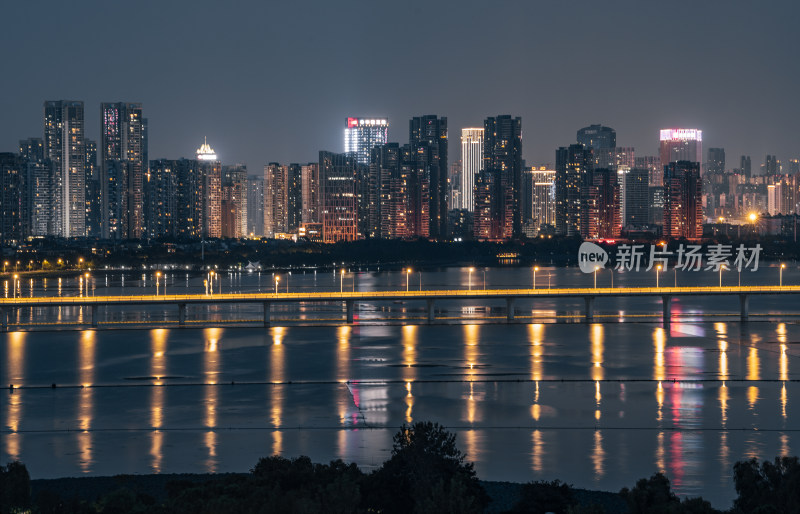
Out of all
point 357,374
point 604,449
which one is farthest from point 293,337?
point 604,449

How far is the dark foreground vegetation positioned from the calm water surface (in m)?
3.75

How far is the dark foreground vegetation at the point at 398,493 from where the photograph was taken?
880 inches

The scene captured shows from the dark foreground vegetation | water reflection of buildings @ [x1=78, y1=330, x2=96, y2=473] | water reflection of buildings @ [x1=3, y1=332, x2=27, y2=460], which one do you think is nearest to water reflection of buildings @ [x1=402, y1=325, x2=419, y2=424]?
water reflection of buildings @ [x1=78, y1=330, x2=96, y2=473]

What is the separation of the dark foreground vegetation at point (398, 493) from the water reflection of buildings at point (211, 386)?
5519 mm

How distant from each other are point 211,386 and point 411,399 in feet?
37.0

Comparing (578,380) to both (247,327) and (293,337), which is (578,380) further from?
(247,327)

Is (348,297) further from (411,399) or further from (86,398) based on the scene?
(411,399)

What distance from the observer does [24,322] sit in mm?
91938

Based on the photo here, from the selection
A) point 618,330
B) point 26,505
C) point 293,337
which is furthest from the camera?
point 618,330

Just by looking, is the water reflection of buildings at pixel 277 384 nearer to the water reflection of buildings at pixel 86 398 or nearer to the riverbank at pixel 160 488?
the riverbank at pixel 160 488

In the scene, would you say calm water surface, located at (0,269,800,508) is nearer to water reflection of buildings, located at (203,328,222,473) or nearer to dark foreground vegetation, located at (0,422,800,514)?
water reflection of buildings, located at (203,328,222,473)

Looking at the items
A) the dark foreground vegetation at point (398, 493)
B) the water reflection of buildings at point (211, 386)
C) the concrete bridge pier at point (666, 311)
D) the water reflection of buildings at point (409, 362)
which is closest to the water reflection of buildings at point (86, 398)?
the water reflection of buildings at point (211, 386)

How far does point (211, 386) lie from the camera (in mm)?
51781

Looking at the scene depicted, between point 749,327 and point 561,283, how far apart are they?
61.4 meters
